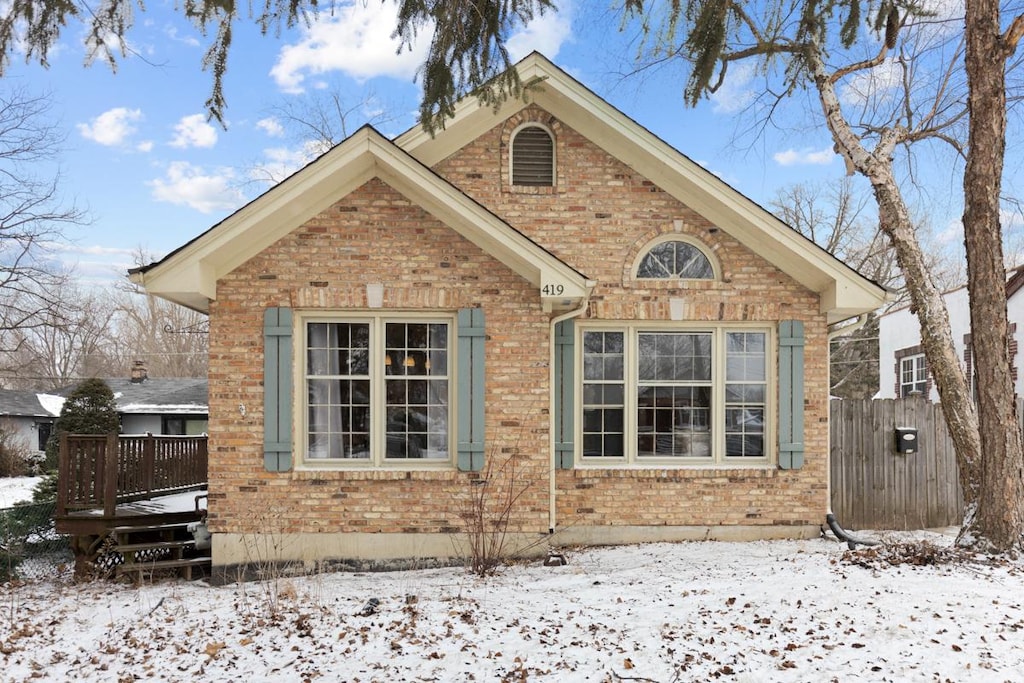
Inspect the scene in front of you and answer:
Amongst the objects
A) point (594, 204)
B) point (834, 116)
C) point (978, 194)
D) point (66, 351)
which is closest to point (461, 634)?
point (594, 204)

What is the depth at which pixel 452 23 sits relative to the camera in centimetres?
474

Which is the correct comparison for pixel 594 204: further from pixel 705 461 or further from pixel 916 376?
pixel 916 376

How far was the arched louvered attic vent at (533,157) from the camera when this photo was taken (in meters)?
8.48

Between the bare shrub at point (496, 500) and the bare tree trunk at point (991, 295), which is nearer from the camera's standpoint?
the bare tree trunk at point (991, 295)

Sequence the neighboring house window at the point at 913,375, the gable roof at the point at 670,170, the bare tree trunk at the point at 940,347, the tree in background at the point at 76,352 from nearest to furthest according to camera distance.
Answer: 1. the bare tree trunk at the point at 940,347
2. the gable roof at the point at 670,170
3. the neighboring house window at the point at 913,375
4. the tree in background at the point at 76,352

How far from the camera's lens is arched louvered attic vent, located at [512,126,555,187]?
8.48 m

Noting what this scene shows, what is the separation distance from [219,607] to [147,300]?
39.0 m

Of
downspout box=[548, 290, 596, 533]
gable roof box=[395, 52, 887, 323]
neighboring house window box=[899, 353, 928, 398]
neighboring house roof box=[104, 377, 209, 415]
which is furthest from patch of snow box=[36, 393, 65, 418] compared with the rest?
neighboring house window box=[899, 353, 928, 398]

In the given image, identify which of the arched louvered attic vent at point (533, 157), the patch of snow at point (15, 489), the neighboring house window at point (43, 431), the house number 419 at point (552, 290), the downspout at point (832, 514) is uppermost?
the arched louvered attic vent at point (533, 157)

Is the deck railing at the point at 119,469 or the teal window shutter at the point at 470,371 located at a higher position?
the teal window shutter at the point at 470,371

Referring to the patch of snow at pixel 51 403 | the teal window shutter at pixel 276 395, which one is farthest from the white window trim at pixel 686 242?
the patch of snow at pixel 51 403

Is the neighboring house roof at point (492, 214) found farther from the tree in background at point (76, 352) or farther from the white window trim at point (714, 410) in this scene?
the tree in background at point (76, 352)

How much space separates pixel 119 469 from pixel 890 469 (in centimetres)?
1019

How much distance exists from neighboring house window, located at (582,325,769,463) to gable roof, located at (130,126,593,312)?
4.58ft
